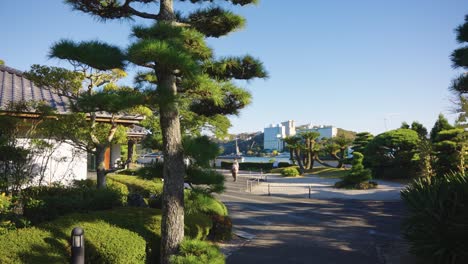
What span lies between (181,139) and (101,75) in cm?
530

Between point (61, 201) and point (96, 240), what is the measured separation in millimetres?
2409

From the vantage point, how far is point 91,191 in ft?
30.3

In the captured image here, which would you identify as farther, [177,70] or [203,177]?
[203,177]

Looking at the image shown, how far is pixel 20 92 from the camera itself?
12.3 meters

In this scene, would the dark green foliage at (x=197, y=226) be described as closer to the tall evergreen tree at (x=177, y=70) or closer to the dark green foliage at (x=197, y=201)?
the dark green foliage at (x=197, y=201)

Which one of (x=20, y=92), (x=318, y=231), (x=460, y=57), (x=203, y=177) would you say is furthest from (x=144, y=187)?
(x=460, y=57)

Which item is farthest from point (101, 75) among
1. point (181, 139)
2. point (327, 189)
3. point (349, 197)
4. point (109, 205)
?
point (327, 189)

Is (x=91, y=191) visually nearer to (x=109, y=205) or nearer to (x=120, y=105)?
(x=109, y=205)

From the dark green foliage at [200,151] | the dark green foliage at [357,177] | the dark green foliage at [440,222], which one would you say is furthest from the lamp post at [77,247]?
the dark green foliage at [357,177]

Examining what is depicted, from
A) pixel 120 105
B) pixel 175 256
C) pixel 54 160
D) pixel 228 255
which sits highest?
pixel 120 105

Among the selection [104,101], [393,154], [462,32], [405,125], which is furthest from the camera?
[405,125]

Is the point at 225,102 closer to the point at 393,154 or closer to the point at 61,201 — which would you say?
the point at 61,201

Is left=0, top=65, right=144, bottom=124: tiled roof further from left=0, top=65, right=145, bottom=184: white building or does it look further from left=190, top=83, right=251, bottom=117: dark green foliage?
left=190, top=83, right=251, bottom=117: dark green foliage

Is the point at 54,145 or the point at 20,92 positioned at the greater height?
the point at 20,92
